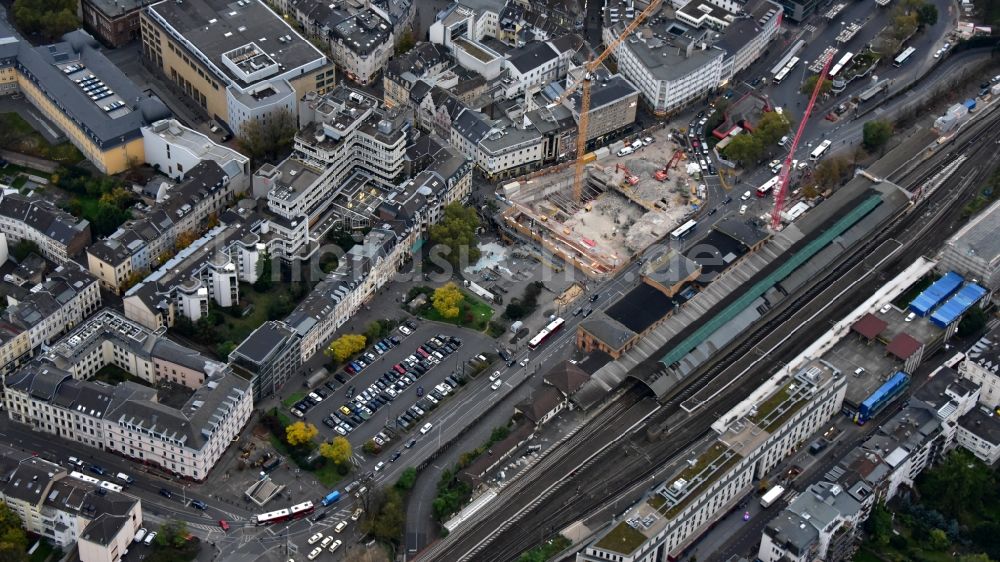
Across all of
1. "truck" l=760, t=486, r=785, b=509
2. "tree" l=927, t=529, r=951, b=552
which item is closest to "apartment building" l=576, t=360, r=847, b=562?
"truck" l=760, t=486, r=785, b=509

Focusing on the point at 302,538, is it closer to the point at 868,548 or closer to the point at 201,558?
the point at 201,558

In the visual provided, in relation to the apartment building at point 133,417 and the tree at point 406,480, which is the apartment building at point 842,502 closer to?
the tree at point 406,480

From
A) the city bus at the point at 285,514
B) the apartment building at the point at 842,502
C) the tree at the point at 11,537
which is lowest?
the city bus at the point at 285,514

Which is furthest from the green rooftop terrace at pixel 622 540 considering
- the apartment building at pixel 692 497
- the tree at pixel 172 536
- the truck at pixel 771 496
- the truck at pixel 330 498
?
the tree at pixel 172 536

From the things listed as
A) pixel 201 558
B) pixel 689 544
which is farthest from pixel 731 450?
pixel 201 558

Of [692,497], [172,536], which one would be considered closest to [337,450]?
[172,536]

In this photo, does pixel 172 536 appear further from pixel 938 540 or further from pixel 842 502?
pixel 938 540
